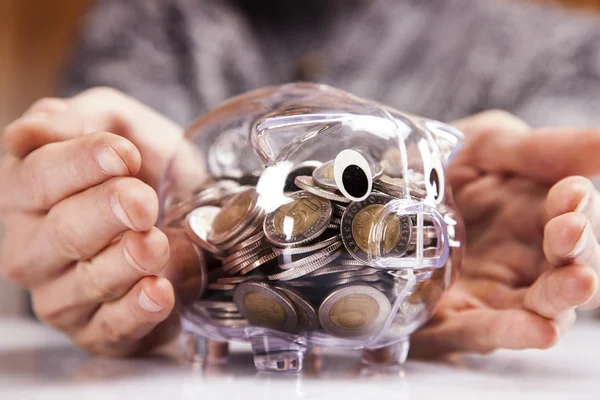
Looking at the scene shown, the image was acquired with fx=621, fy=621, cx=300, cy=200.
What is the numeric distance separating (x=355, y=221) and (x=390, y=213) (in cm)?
3

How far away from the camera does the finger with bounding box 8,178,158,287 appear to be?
0.50 m

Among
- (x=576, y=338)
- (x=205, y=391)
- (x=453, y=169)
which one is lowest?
Result: (x=205, y=391)

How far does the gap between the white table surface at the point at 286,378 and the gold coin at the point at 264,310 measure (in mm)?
55

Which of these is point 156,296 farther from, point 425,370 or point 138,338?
point 425,370

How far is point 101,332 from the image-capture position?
2.12 feet

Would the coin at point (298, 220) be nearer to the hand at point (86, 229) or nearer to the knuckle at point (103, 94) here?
the hand at point (86, 229)

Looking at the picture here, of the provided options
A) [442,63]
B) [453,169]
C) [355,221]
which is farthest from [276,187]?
[442,63]

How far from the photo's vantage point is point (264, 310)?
0.53 meters

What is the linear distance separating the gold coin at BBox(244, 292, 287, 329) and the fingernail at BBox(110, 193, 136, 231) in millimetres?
116

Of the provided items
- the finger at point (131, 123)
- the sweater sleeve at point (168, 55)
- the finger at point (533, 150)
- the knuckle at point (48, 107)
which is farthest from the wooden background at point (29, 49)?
the finger at point (533, 150)

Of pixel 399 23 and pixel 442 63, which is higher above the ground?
pixel 399 23

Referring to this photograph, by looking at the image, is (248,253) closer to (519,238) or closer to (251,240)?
(251,240)

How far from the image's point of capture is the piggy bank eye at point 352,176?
50 cm

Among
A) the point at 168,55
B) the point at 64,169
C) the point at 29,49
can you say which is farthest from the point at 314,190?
the point at 29,49
